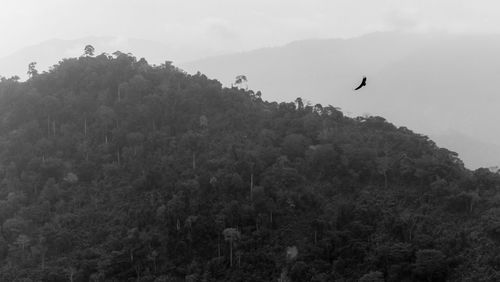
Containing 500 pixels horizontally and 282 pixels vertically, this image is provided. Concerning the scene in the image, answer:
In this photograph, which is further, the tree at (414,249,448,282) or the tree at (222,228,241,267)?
the tree at (222,228,241,267)

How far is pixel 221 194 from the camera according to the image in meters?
53.4

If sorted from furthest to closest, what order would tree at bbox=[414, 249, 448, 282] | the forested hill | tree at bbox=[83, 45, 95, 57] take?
tree at bbox=[83, 45, 95, 57], the forested hill, tree at bbox=[414, 249, 448, 282]

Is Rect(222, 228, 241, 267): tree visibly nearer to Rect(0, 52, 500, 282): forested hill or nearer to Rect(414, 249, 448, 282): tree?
Rect(0, 52, 500, 282): forested hill

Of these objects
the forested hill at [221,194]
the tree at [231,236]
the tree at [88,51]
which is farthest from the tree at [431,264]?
the tree at [88,51]

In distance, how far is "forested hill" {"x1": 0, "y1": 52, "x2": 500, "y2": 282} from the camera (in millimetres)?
46000

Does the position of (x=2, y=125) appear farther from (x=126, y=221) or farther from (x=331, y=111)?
(x=331, y=111)

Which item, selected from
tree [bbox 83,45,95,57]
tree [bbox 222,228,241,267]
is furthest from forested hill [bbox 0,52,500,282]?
tree [bbox 83,45,95,57]

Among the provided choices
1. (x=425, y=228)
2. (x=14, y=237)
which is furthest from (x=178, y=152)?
(x=425, y=228)

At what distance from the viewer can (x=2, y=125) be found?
6556 cm

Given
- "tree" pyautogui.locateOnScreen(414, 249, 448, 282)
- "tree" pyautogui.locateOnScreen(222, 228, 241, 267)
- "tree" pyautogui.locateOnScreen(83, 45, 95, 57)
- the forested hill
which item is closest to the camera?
"tree" pyautogui.locateOnScreen(414, 249, 448, 282)

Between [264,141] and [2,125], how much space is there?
32332 mm

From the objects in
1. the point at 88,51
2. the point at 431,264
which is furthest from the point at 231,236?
the point at 88,51

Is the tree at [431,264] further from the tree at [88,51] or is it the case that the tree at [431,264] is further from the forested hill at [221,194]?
the tree at [88,51]

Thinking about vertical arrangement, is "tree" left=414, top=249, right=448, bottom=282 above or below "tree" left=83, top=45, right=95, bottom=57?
below
